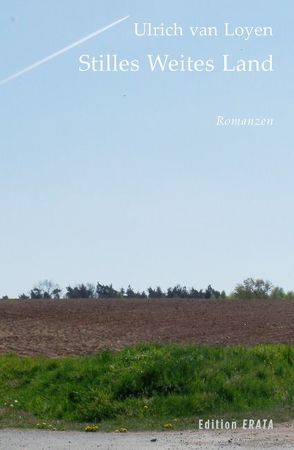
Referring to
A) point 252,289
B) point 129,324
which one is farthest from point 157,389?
point 252,289

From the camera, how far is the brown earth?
33281mm

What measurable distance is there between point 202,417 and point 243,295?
60369 mm

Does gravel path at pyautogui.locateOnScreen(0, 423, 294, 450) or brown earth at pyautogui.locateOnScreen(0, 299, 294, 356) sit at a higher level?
brown earth at pyautogui.locateOnScreen(0, 299, 294, 356)

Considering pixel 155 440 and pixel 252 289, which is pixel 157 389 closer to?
pixel 155 440

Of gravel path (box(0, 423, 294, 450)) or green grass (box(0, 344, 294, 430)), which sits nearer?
gravel path (box(0, 423, 294, 450))

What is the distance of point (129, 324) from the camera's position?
43.0 metres

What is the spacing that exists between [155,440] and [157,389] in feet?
13.1

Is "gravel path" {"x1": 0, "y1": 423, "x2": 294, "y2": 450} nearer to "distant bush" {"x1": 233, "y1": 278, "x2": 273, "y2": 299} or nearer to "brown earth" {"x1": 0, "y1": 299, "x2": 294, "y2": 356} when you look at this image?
"brown earth" {"x1": 0, "y1": 299, "x2": 294, "y2": 356}

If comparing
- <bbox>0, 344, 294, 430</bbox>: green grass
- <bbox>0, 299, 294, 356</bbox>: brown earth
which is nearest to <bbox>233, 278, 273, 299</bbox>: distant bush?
<bbox>0, 299, 294, 356</bbox>: brown earth

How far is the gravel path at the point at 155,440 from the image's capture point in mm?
12703

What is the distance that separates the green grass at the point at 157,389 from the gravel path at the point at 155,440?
996 millimetres

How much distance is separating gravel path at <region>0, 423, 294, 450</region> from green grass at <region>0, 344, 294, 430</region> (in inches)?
39.2

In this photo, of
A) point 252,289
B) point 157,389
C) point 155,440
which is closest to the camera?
point 155,440

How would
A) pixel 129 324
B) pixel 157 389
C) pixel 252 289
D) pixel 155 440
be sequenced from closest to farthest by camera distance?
1. pixel 155 440
2. pixel 157 389
3. pixel 129 324
4. pixel 252 289
